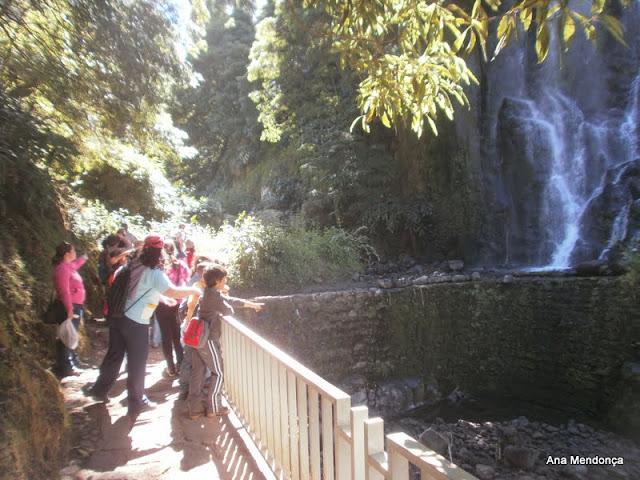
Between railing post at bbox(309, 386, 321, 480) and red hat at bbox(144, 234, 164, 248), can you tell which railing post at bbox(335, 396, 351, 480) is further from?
red hat at bbox(144, 234, 164, 248)

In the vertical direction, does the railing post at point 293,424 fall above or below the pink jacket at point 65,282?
below

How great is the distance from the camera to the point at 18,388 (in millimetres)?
3039

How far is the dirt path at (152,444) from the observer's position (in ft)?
10.7

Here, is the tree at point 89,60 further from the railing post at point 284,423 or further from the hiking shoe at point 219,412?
the railing post at point 284,423

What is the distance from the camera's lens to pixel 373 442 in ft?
6.88

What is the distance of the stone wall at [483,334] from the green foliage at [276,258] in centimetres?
109

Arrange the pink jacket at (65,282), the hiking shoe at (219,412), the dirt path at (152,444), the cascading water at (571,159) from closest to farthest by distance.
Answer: the dirt path at (152,444) → the hiking shoe at (219,412) → the pink jacket at (65,282) → the cascading water at (571,159)

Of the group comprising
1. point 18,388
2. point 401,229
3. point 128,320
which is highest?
point 401,229

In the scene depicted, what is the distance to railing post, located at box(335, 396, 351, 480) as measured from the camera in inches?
89.4

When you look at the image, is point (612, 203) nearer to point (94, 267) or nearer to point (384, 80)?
point (384, 80)

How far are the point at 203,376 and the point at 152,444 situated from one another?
28.4 inches

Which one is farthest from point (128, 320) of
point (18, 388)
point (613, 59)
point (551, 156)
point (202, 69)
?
point (202, 69)

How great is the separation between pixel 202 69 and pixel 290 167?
9.39 meters

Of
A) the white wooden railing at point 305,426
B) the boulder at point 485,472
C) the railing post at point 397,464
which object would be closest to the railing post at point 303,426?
the white wooden railing at point 305,426
